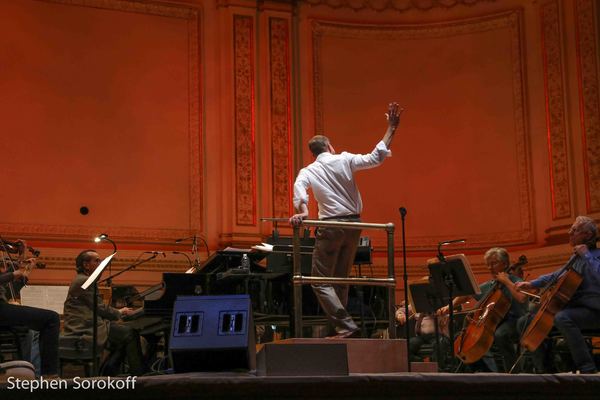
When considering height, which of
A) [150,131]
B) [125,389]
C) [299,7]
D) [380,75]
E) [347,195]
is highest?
[299,7]

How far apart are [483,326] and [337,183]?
5.94ft

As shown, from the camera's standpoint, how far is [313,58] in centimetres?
1107

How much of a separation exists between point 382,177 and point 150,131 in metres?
2.84

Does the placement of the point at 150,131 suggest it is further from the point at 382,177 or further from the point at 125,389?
the point at 125,389

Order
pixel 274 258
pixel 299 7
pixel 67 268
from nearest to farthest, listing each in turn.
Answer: pixel 274 258 → pixel 67 268 → pixel 299 7

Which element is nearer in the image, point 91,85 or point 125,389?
point 125,389

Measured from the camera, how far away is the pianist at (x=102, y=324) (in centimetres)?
745

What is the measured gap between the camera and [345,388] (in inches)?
146

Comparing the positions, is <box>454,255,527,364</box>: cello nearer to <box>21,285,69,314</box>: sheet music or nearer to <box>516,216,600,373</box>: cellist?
<box>516,216,600,373</box>: cellist

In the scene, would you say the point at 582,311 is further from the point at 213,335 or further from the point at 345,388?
the point at 345,388

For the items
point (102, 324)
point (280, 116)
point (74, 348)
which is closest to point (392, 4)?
point (280, 116)

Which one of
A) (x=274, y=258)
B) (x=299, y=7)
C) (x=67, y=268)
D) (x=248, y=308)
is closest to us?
(x=248, y=308)

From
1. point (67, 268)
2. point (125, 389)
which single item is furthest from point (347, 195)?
point (67, 268)

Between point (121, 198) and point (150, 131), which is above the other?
point (150, 131)
